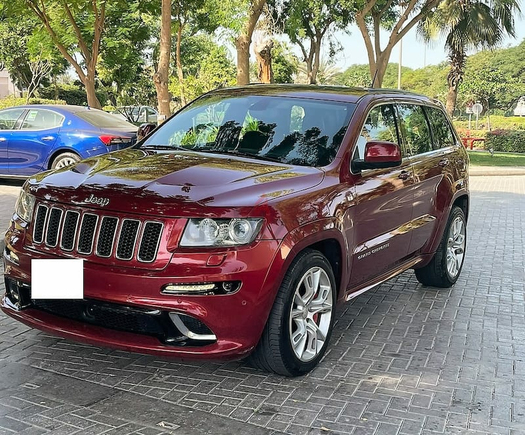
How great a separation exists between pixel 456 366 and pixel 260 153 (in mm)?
1963

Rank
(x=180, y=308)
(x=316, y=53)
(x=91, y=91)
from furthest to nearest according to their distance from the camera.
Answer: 1. (x=316, y=53)
2. (x=91, y=91)
3. (x=180, y=308)

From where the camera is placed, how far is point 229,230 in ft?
12.0

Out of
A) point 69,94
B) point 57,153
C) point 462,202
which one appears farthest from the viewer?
point 69,94

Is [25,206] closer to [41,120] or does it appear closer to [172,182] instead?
[172,182]

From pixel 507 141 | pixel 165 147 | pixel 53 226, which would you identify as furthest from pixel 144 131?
pixel 507 141

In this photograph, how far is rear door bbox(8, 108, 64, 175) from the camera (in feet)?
38.9

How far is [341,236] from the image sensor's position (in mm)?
4352

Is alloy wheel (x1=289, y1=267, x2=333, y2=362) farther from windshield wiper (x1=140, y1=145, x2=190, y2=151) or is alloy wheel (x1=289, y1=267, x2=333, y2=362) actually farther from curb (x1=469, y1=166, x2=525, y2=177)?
curb (x1=469, y1=166, x2=525, y2=177)

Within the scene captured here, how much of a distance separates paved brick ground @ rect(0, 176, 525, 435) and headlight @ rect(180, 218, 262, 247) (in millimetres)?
902

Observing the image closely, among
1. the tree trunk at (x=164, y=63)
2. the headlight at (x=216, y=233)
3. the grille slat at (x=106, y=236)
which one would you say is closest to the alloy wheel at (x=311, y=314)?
the headlight at (x=216, y=233)

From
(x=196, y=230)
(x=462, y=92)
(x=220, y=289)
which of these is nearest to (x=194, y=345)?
(x=220, y=289)

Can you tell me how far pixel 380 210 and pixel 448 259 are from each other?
1888 mm

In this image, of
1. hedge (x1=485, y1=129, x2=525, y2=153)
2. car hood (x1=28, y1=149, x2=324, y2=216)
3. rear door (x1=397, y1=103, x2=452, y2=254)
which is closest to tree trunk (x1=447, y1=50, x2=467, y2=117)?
hedge (x1=485, y1=129, x2=525, y2=153)

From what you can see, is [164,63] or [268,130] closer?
[268,130]
